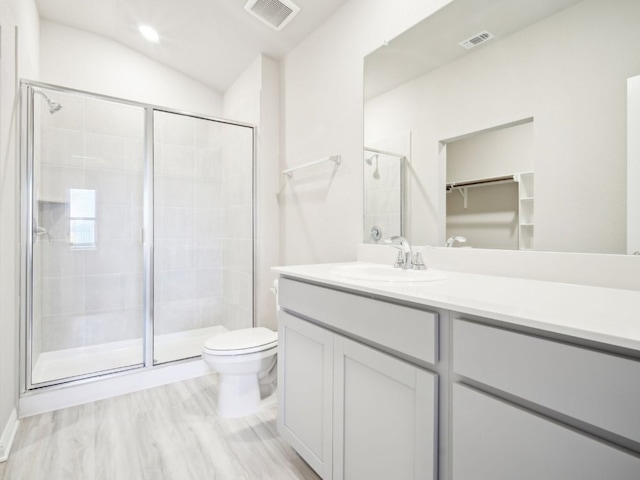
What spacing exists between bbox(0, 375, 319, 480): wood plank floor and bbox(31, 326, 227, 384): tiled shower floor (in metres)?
0.32

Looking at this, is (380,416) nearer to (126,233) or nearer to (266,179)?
(266,179)

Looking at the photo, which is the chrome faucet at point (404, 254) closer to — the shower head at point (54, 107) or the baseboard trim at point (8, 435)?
the baseboard trim at point (8, 435)

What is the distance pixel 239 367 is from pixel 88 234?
1.76 meters

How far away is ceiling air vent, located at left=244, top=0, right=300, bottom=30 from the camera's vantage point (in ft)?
6.59

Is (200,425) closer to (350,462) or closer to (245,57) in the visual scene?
(350,462)

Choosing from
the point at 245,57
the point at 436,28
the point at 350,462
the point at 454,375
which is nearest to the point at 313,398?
the point at 350,462

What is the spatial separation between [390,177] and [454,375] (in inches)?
44.6

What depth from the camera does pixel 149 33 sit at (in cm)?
259

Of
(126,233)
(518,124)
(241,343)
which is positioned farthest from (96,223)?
(518,124)

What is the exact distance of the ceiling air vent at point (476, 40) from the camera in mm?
1303

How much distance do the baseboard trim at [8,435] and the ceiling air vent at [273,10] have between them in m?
2.66

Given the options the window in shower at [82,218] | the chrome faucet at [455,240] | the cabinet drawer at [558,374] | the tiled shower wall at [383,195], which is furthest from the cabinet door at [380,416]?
the window in shower at [82,218]

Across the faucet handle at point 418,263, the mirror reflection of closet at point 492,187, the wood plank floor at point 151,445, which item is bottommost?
the wood plank floor at point 151,445

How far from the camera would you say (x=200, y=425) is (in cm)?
175
